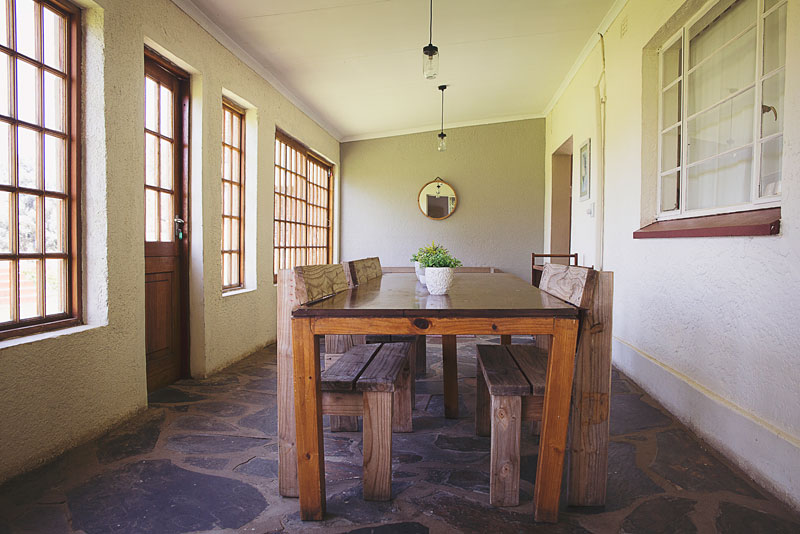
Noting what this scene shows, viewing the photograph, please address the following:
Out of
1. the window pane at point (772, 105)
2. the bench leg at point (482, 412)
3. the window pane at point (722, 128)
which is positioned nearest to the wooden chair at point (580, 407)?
the bench leg at point (482, 412)

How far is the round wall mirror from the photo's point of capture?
7344 mm

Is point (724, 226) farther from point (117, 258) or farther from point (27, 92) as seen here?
point (27, 92)

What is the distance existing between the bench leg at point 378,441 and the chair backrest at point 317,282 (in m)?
0.45

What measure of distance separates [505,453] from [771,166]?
6.20ft

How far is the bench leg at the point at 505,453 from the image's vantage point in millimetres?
1803

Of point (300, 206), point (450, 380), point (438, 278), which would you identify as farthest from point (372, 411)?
point (300, 206)

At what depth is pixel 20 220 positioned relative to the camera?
2244 mm

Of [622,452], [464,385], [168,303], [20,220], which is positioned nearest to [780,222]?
[622,452]

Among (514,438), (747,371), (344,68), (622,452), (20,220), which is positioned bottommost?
(622,452)

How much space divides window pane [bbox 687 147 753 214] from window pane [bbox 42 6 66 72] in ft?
12.0

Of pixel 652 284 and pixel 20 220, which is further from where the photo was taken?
pixel 652 284

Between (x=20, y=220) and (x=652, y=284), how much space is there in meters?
3.76

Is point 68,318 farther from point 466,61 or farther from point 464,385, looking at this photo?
point 466,61

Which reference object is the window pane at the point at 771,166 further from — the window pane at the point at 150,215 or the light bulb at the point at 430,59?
the window pane at the point at 150,215
